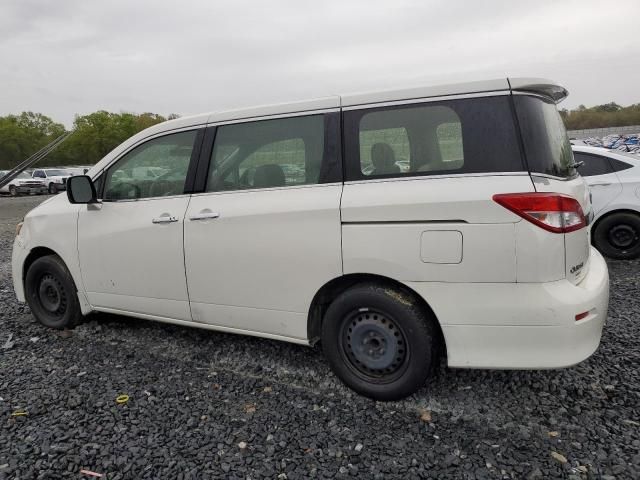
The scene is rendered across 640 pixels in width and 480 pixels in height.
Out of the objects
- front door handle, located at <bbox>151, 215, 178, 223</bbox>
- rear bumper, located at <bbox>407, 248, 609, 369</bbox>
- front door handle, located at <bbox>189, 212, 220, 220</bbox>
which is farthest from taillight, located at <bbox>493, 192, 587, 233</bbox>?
front door handle, located at <bbox>151, 215, 178, 223</bbox>

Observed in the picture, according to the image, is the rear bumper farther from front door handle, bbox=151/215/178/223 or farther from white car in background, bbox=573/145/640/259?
white car in background, bbox=573/145/640/259

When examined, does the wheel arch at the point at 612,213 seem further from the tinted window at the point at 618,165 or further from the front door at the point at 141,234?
the front door at the point at 141,234

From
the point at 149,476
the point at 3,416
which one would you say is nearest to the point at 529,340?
the point at 149,476

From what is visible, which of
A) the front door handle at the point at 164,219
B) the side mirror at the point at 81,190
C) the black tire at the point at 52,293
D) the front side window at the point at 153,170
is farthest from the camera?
the black tire at the point at 52,293

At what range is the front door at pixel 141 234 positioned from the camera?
3484mm

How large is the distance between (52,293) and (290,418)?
2.88 metres

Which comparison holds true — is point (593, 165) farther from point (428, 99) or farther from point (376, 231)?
point (376, 231)

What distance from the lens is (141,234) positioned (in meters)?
3.57

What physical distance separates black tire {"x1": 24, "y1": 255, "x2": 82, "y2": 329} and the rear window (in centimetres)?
383

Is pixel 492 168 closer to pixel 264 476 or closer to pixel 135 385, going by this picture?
pixel 264 476

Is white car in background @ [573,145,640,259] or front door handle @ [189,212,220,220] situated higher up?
front door handle @ [189,212,220,220]

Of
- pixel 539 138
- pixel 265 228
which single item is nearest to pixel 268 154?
pixel 265 228

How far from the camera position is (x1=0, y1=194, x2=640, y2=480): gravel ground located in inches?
93.0

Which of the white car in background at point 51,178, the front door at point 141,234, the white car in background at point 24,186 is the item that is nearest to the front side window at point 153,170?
the front door at point 141,234
